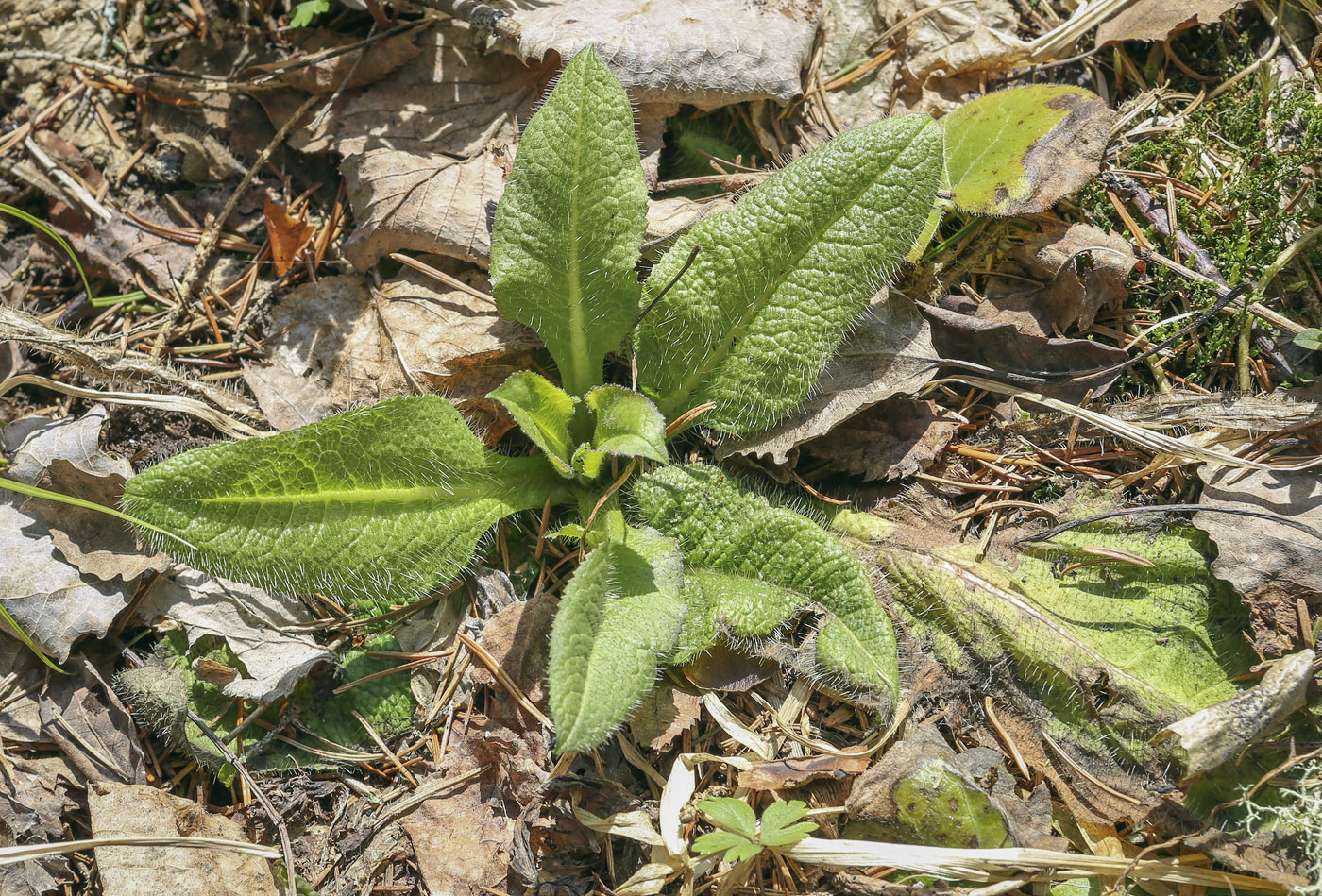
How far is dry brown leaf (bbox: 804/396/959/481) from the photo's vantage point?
2.39 meters

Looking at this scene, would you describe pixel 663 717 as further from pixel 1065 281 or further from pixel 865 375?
pixel 1065 281

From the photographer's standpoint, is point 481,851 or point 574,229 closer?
point 481,851

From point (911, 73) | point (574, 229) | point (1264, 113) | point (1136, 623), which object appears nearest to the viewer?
point (1136, 623)

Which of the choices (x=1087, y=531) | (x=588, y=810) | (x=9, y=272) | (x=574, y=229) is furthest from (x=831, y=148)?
(x=9, y=272)

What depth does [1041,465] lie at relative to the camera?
238 cm

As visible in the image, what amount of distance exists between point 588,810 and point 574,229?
157 centimetres

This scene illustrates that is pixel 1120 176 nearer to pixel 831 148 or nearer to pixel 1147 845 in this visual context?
pixel 831 148

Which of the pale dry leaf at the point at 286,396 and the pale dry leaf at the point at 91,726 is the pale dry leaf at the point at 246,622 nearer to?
the pale dry leaf at the point at 91,726

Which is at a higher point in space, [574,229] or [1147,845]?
[574,229]

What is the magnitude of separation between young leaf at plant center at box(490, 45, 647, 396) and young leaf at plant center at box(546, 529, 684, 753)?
2.08 feet

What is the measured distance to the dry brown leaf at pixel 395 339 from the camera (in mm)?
2582

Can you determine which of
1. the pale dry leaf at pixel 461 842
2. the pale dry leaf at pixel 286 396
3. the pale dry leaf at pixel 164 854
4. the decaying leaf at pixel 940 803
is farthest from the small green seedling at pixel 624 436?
the pale dry leaf at pixel 164 854

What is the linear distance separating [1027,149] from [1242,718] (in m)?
1.61

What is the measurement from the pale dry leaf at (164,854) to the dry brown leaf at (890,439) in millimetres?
1931
